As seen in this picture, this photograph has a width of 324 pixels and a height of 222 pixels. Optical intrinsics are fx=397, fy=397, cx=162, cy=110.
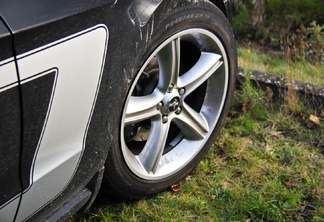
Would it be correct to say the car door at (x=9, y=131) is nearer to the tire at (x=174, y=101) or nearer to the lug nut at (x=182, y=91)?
the tire at (x=174, y=101)

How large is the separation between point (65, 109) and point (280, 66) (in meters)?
2.82

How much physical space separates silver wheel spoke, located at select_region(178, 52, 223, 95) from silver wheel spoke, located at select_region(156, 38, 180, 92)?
0.14 m

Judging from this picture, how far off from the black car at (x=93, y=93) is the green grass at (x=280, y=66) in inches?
54.7

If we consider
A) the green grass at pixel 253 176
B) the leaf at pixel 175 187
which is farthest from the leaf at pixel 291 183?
the leaf at pixel 175 187

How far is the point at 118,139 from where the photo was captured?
1.80m

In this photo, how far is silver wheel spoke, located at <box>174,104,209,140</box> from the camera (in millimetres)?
2242

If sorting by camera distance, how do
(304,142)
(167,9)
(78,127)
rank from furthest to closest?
(304,142)
(167,9)
(78,127)

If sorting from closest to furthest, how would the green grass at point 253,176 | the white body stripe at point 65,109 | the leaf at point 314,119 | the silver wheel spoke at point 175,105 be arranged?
the white body stripe at point 65,109, the silver wheel spoke at point 175,105, the green grass at point 253,176, the leaf at point 314,119

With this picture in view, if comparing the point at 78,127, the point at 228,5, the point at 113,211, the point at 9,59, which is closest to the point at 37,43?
the point at 9,59

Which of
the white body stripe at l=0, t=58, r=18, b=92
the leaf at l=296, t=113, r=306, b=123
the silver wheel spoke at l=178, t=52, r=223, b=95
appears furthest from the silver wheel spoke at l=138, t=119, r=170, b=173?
the leaf at l=296, t=113, r=306, b=123

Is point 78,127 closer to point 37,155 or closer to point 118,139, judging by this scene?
point 37,155

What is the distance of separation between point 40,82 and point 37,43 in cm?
12

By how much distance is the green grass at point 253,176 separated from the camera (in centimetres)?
217

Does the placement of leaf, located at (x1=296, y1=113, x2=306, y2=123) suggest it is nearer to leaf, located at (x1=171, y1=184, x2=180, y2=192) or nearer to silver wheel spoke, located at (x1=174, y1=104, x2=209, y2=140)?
silver wheel spoke, located at (x1=174, y1=104, x2=209, y2=140)
